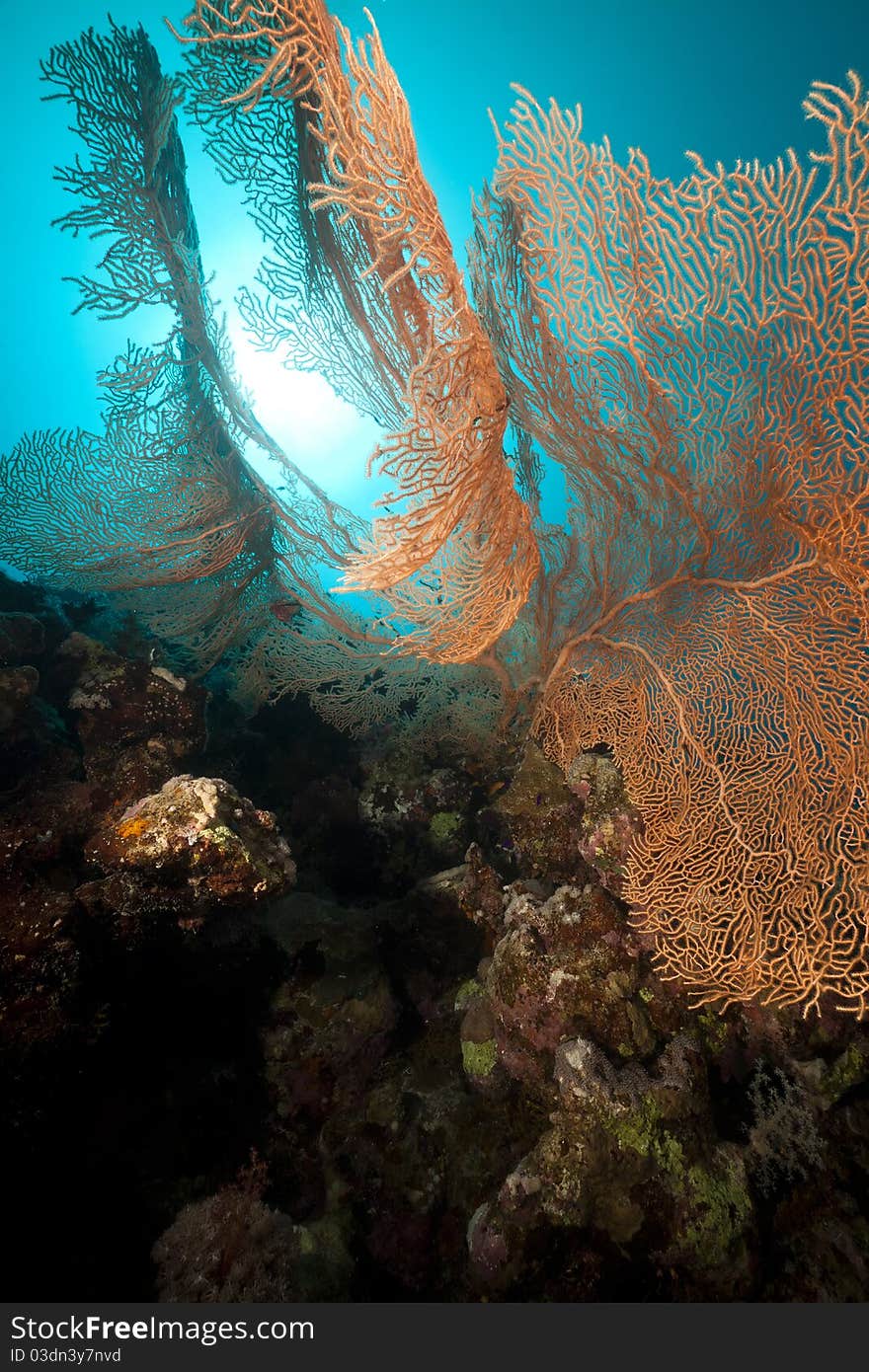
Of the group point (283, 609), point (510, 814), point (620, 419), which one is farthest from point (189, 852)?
point (283, 609)

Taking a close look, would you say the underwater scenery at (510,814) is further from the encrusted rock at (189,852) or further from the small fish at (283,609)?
the small fish at (283,609)

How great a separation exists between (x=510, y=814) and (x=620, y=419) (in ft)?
11.8

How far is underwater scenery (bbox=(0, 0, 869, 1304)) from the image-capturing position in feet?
10.1

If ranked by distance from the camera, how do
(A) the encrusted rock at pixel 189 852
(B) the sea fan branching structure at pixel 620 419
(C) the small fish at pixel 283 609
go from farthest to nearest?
(C) the small fish at pixel 283 609 → (A) the encrusted rock at pixel 189 852 → (B) the sea fan branching structure at pixel 620 419

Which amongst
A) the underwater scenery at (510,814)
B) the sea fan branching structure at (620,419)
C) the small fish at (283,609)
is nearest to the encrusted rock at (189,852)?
the underwater scenery at (510,814)

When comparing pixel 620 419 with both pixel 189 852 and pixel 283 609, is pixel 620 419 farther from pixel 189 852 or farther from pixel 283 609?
pixel 283 609

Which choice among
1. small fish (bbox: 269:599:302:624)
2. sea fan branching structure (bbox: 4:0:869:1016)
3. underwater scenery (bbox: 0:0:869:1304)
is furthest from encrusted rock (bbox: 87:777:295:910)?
small fish (bbox: 269:599:302:624)

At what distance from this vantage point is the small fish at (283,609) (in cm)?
738

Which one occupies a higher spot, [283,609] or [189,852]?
[283,609]

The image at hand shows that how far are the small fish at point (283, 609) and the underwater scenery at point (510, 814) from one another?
2.34 m

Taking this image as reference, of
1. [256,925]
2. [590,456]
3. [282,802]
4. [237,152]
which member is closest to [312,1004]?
[256,925]

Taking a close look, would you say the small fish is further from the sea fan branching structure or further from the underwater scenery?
the underwater scenery

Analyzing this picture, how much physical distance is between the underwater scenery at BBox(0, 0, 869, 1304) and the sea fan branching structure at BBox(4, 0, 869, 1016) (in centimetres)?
3

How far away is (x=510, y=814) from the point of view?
17.2 feet
